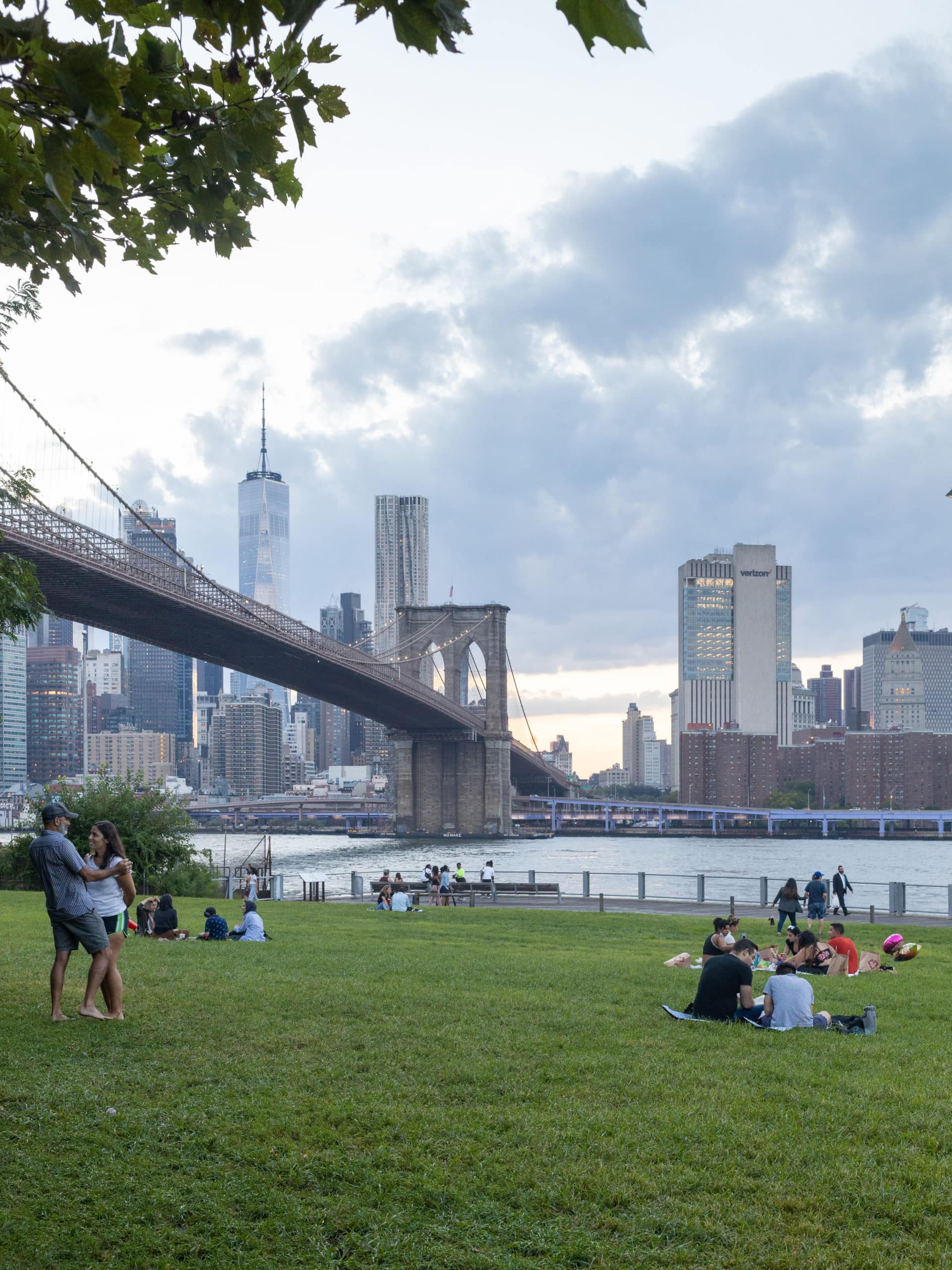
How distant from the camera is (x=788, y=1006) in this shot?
8414 millimetres

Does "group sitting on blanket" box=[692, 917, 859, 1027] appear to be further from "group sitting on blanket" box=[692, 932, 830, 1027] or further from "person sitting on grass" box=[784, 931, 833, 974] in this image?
"person sitting on grass" box=[784, 931, 833, 974]

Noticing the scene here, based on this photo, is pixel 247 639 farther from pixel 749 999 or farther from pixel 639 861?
pixel 749 999

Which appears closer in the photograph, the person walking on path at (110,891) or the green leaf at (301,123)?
the green leaf at (301,123)

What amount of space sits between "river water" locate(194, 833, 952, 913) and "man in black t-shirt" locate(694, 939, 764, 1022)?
54.9ft

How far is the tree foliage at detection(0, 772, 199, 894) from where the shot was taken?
77.0 ft

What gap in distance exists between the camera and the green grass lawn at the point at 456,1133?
4230 mm

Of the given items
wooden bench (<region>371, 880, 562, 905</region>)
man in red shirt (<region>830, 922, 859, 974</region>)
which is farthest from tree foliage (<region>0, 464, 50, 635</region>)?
wooden bench (<region>371, 880, 562, 905</region>)

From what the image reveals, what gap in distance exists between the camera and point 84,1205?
448 centimetres

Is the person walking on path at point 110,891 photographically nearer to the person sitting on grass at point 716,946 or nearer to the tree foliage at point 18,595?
the tree foliage at point 18,595

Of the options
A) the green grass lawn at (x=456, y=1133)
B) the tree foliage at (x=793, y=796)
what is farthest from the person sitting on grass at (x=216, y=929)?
the tree foliage at (x=793, y=796)

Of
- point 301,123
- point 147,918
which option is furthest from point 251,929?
point 301,123

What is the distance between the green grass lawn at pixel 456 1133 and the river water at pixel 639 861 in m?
17.9

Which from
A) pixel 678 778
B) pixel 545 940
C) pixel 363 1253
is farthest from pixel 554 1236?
pixel 678 778

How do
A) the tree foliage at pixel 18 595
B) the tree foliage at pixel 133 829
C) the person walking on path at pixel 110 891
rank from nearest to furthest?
1. the person walking on path at pixel 110 891
2. the tree foliage at pixel 18 595
3. the tree foliage at pixel 133 829
